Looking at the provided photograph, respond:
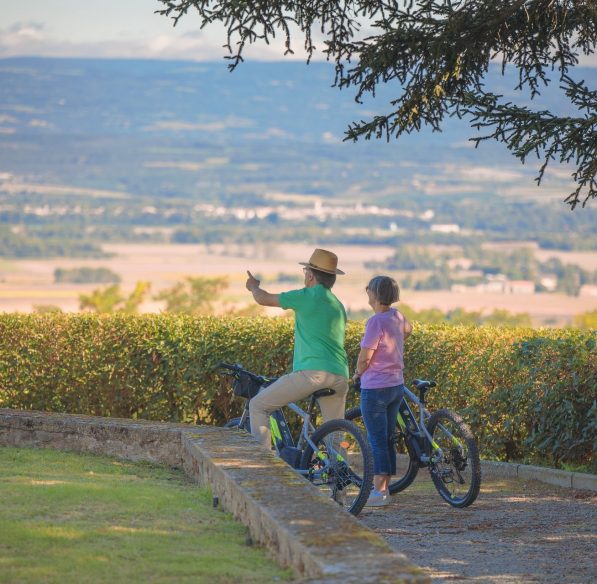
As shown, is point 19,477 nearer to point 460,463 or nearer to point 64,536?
point 64,536

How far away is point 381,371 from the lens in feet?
28.7

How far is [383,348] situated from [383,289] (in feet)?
1.38

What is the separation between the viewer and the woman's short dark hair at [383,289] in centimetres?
867

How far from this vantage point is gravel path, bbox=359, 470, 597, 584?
279 inches

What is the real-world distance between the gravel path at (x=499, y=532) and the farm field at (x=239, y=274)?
105487mm

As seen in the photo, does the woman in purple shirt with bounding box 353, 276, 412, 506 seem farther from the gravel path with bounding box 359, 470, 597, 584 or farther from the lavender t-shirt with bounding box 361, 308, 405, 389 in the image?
the gravel path with bounding box 359, 470, 597, 584

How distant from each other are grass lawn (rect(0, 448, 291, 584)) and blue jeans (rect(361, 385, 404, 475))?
135cm

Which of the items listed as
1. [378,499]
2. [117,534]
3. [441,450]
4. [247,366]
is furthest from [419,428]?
[247,366]

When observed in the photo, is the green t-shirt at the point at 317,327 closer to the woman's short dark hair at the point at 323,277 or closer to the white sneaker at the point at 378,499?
the woman's short dark hair at the point at 323,277

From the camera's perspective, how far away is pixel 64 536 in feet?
20.6

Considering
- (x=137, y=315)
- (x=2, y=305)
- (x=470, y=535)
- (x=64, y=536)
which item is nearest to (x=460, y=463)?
(x=470, y=535)

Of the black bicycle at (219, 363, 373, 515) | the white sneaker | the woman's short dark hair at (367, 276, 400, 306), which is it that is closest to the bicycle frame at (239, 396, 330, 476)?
the black bicycle at (219, 363, 373, 515)

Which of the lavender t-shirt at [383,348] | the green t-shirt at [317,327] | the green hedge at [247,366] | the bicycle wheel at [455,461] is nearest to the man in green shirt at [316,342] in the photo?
the green t-shirt at [317,327]

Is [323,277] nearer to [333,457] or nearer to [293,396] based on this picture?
[293,396]
